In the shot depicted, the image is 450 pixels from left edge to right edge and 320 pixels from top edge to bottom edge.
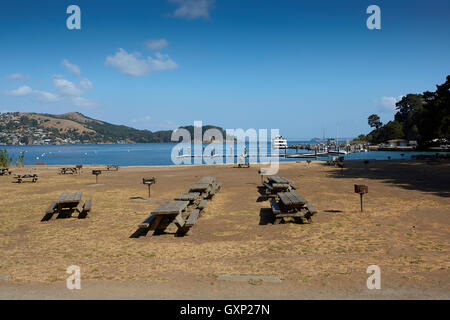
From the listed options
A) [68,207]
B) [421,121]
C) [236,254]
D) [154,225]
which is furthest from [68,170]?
[421,121]

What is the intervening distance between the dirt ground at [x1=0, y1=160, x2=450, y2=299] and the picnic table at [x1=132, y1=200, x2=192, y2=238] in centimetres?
35

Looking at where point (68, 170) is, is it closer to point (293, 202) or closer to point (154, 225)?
point (154, 225)

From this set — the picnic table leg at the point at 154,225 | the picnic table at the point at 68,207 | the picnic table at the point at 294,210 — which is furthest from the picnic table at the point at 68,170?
the picnic table at the point at 294,210

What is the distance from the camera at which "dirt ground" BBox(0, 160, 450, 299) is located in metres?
5.13

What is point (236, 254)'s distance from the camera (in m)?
7.08

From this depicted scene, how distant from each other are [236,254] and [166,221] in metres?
3.30

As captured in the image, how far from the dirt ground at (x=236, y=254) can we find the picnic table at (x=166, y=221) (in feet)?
1.14

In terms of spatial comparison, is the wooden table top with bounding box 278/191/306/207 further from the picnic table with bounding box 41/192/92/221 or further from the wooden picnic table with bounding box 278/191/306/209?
the picnic table with bounding box 41/192/92/221

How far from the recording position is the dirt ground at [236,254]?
16.8 ft

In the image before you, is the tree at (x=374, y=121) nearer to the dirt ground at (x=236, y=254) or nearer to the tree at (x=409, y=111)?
the tree at (x=409, y=111)

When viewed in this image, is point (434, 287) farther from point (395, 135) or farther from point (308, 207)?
point (395, 135)
